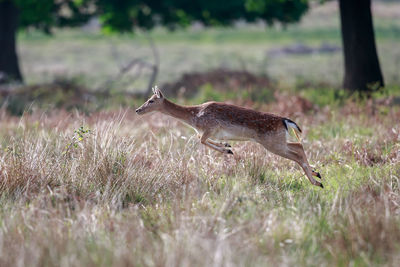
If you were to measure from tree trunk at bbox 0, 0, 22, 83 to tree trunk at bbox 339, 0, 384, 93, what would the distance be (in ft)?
37.3

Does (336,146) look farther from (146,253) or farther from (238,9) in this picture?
(238,9)

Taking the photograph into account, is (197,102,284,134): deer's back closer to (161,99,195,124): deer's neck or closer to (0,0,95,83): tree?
(161,99,195,124): deer's neck

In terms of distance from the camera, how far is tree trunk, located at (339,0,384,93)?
13844 millimetres

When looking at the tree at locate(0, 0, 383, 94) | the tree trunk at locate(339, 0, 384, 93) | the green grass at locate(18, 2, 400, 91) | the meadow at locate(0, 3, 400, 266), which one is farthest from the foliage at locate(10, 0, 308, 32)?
the meadow at locate(0, 3, 400, 266)

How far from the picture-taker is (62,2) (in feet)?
64.8

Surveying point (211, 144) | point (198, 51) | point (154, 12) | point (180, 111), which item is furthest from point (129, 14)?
point (198, 51)

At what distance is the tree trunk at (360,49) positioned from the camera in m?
13.8

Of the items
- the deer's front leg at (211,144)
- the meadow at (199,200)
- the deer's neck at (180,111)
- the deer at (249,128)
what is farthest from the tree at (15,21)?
the deer at (249,128)

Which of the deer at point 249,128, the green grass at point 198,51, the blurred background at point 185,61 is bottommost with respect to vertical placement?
the green grass at point 198,51

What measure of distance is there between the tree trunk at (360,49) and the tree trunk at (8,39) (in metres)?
11.4

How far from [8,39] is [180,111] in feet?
47.8

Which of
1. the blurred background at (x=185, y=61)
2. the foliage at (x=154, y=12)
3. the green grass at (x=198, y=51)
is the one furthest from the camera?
→ the green grass at (x=198, y=51)

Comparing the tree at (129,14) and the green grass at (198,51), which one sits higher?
the tree at (129,14)

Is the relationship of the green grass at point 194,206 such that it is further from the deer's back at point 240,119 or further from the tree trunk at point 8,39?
the tree trunk at point 8,39
